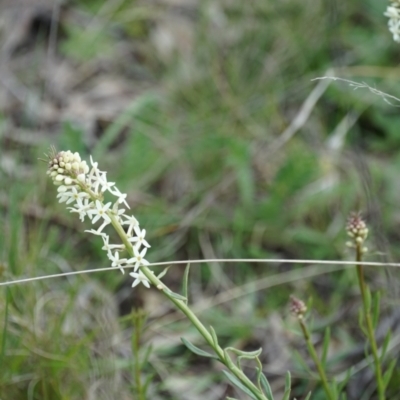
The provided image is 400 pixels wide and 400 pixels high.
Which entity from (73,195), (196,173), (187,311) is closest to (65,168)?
(73,195)

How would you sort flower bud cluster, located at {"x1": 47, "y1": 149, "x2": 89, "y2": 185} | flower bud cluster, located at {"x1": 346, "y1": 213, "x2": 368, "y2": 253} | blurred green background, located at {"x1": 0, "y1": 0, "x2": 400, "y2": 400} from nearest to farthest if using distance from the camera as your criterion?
flower bud cluster, located at {"x1": 47, "y1": 149, "x2": 89, "y2": 185} → flower bud cluster, located at {"x1": 346, "y1": 213, "x2": 368, "y2": 253} → blurred green background, located at {"x1": 0, "y1": 0, "x2": 400, "y2": 400}

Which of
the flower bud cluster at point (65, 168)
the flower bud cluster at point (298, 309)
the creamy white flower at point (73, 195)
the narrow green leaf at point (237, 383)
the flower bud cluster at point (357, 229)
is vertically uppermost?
the flower bud cluster at point (65, 168)

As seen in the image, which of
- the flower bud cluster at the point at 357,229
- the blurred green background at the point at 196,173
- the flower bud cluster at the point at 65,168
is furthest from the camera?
the blurred green background at the point at 196,173

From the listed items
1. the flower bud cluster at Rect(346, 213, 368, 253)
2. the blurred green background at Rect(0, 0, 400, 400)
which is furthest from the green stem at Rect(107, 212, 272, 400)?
the blurred green background at Rect(0, 0, 400, 400)

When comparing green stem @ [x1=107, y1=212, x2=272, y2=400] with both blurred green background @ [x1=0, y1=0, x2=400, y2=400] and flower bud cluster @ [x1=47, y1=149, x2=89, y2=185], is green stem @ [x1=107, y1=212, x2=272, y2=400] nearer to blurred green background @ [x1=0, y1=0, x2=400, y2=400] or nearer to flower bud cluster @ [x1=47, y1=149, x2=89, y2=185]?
flower bud cluster @ [x1=47, y1=149, x2=89, y2=185]

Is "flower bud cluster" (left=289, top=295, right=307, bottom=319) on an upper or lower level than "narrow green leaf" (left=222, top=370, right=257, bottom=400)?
upper

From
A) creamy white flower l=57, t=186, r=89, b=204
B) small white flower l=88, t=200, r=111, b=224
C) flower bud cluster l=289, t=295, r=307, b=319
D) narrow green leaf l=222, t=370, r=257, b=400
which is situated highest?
creamy white flower l=57, t=186, r=89, b=204

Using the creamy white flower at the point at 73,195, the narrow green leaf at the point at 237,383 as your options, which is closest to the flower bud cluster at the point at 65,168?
the creamy white flower at the point at 73,195

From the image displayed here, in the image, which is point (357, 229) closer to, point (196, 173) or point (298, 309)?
point (298, 309)

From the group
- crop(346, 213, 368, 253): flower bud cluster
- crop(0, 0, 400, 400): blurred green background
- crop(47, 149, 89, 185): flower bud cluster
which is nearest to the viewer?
crop(47, 149, 89, 185): flower bud cluster

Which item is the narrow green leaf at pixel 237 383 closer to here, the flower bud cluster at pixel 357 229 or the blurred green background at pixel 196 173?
the flower bud cluster at pixel 357 229
